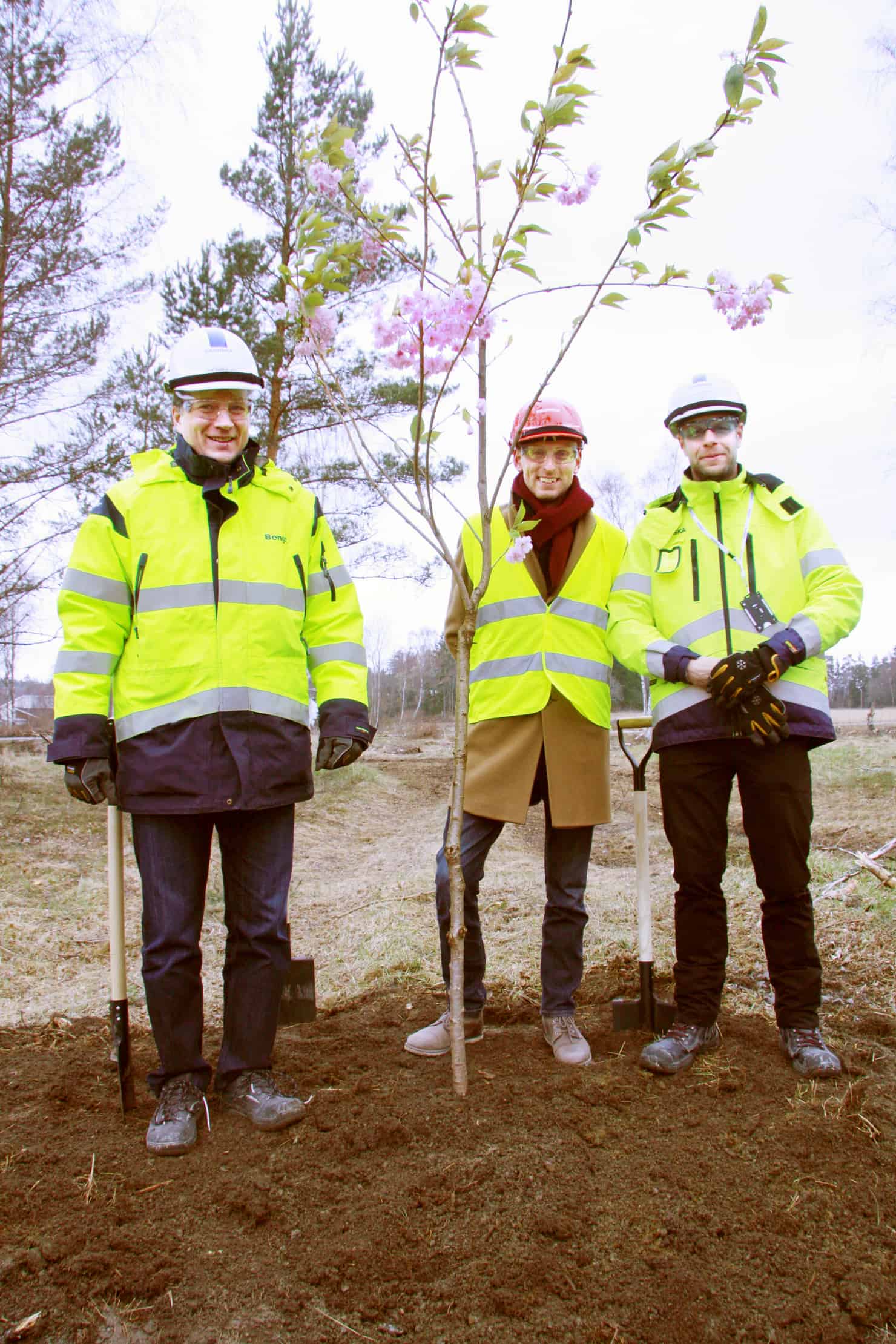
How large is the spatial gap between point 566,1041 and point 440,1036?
43 centimetres

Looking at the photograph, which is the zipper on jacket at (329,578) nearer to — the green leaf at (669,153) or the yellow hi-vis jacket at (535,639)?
the yellow hi-vis jacket at (535,639)

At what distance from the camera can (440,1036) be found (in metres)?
3.20

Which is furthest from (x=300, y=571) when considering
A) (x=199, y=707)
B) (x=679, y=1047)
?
(x=679, y=1047)

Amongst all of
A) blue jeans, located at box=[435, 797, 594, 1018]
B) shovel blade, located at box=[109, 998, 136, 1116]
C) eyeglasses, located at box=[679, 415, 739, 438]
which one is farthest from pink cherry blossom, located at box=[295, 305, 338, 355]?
shovel blade, located at box=[109, 998, 136, 1116]

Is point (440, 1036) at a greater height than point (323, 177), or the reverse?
point (323, 177)

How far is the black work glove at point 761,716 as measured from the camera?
9.32 ft

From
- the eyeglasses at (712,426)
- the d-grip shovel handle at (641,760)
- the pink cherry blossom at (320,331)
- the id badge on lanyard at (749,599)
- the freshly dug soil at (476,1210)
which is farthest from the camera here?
the d-grip shovel handle at (641,760)

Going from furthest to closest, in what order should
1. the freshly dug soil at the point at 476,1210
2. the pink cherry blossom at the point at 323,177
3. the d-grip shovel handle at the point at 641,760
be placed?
the d-grip shovel handle at the point at 641,760
the pink cherry blossom at the point at 323,177
the freshly dug soil at the point at 476,1210

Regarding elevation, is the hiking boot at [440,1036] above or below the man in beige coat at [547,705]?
below

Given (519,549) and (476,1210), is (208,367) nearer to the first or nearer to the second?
(519,549)

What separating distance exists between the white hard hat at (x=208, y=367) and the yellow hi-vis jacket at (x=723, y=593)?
1424 mm

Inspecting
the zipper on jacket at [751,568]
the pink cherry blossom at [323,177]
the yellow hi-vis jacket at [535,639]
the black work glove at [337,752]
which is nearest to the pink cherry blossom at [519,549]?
the yellow hi-vis jacket at [535,639]

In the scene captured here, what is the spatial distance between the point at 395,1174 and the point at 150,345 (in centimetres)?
1056

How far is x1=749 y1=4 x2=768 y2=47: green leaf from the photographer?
2.06 meters
